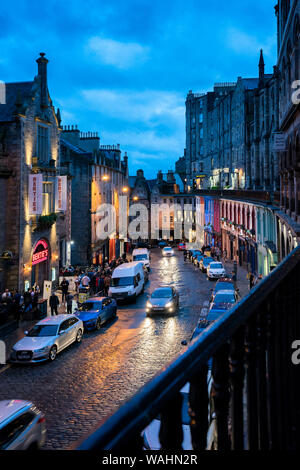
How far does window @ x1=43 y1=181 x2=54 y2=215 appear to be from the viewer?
28.8m

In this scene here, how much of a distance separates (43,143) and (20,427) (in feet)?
75.8

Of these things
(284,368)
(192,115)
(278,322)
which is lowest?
(284,368)

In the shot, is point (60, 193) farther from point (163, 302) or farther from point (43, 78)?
point (163, 302)

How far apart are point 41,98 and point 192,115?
72281mm

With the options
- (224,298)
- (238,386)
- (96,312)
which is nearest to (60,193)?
(96,312)

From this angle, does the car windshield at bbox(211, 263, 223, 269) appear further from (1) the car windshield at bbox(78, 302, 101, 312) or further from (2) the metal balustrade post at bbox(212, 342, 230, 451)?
(2) the metal balustrade post at bbox(212, 342, 230, 451)

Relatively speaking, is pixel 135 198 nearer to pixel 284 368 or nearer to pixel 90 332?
pixel 90 332

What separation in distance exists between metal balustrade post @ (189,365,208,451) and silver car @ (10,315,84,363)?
47.1 ft

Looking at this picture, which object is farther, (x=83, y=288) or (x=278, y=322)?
(x=83, y=288)

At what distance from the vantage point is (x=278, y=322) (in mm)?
3188

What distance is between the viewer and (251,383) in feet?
8.51

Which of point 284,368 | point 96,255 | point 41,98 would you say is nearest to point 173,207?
point 96,255

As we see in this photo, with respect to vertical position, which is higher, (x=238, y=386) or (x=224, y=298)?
(x=238, y=386)

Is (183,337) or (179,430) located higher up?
(179,430)
